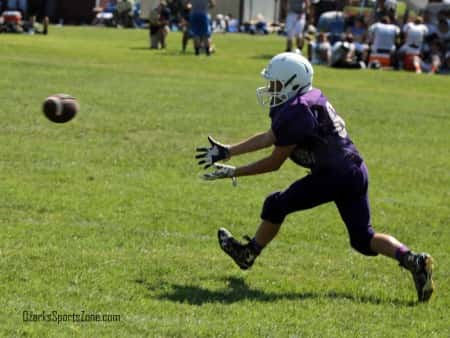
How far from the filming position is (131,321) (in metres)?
5.74

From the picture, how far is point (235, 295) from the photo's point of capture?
654 centimetres

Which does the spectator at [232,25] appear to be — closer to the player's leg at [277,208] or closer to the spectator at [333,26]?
the spectator at [333,26]

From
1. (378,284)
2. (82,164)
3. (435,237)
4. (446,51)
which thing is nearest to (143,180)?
(82,164)

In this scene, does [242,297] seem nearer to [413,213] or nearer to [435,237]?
[435,237]

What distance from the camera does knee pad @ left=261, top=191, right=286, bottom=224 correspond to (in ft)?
22.8

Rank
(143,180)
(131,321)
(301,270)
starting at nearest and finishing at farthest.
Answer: (131,321)
(301,270)
(143,180)

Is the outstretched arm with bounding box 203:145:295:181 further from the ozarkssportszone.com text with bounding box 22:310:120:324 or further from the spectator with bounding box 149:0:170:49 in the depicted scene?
the spectator with bounding box 149:0:170:49

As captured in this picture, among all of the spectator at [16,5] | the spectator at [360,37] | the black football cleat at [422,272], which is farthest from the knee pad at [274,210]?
the spectator at [16,5]

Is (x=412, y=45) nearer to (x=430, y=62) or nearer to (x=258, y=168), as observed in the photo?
(x=430, y=62)

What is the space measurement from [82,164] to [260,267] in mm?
4304

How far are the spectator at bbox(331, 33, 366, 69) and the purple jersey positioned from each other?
837 inches

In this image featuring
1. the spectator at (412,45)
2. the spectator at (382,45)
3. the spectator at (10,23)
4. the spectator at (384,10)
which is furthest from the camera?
the spectator at (10,23)

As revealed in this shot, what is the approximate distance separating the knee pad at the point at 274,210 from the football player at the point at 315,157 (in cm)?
14

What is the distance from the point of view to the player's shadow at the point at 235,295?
6.38 m
